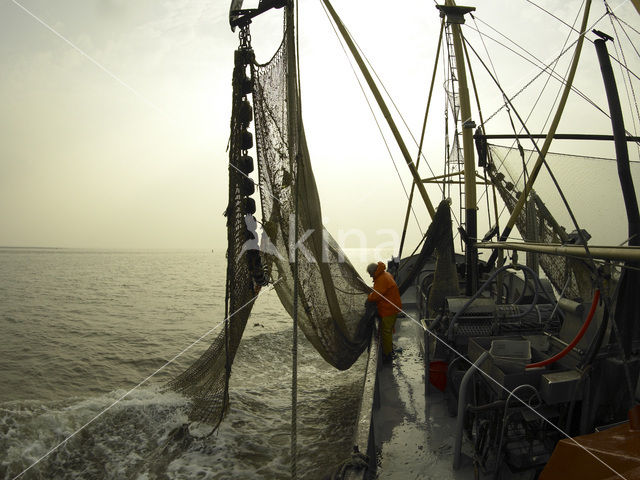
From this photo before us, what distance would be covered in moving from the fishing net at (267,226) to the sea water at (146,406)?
77cm

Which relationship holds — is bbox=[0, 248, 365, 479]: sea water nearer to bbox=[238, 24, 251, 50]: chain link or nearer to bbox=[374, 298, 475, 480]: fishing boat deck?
bbox=[374, 298, 475, 480]: fishing boat deck

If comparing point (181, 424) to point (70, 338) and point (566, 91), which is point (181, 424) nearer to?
point (70, 338)

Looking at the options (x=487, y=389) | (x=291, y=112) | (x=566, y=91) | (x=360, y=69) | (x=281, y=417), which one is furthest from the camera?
(x=566, y=91)

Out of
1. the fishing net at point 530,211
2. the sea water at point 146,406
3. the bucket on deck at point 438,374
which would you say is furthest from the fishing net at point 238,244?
the fishing net at point 530,211

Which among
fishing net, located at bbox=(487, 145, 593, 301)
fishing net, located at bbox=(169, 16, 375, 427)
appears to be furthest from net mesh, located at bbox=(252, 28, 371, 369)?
fishing net, located at bbox=(487, 145, 593, 301)

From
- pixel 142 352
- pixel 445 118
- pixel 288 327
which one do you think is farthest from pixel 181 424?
pixel 445 118

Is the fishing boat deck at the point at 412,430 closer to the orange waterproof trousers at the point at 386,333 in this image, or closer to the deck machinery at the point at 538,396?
the deck machinery at the point at 538,396

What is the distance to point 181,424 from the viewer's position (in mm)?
5289

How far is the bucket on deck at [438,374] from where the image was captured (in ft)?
14.4

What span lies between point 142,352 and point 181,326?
3.38 metres

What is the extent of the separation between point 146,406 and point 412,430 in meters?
4.34

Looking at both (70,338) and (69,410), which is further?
(70,338)

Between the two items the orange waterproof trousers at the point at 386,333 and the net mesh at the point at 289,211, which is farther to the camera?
the orange waterproof trousers at the point at 386,333

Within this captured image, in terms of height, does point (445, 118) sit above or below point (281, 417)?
above
